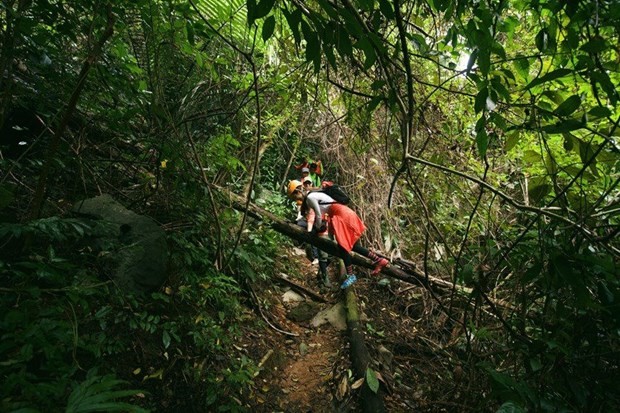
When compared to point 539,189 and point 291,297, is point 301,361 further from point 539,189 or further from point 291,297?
point 539,189

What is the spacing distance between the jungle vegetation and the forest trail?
392mm

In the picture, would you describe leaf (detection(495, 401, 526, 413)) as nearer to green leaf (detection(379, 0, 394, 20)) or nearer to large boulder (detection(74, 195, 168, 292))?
green leaf (detection(379, 0, 394, 20))

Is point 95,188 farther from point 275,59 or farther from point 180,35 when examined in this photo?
point 275,59

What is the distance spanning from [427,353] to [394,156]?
272cm

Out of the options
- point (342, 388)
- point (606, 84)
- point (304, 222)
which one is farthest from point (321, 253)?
point (606, 84)

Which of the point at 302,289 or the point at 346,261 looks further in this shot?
the point at 302,289

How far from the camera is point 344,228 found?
5.20 m

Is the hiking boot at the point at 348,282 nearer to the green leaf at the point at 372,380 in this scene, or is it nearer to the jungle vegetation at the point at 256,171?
the jungle vegetation at the point at 256,171

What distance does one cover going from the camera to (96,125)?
392 centimetres

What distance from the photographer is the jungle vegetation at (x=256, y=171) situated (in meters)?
1.55

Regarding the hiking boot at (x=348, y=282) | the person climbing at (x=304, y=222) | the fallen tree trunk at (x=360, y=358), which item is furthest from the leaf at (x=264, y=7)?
the person climbing at (x=304, y=222)

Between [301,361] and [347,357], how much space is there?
57cm

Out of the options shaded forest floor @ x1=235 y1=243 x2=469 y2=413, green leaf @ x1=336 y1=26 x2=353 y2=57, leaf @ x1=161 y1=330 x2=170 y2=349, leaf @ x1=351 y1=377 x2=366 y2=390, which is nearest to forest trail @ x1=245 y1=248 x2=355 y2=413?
shaded forest floor @ x1=235 y1=243 x2=469 y2=413

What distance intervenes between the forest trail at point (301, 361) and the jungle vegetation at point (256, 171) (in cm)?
39
